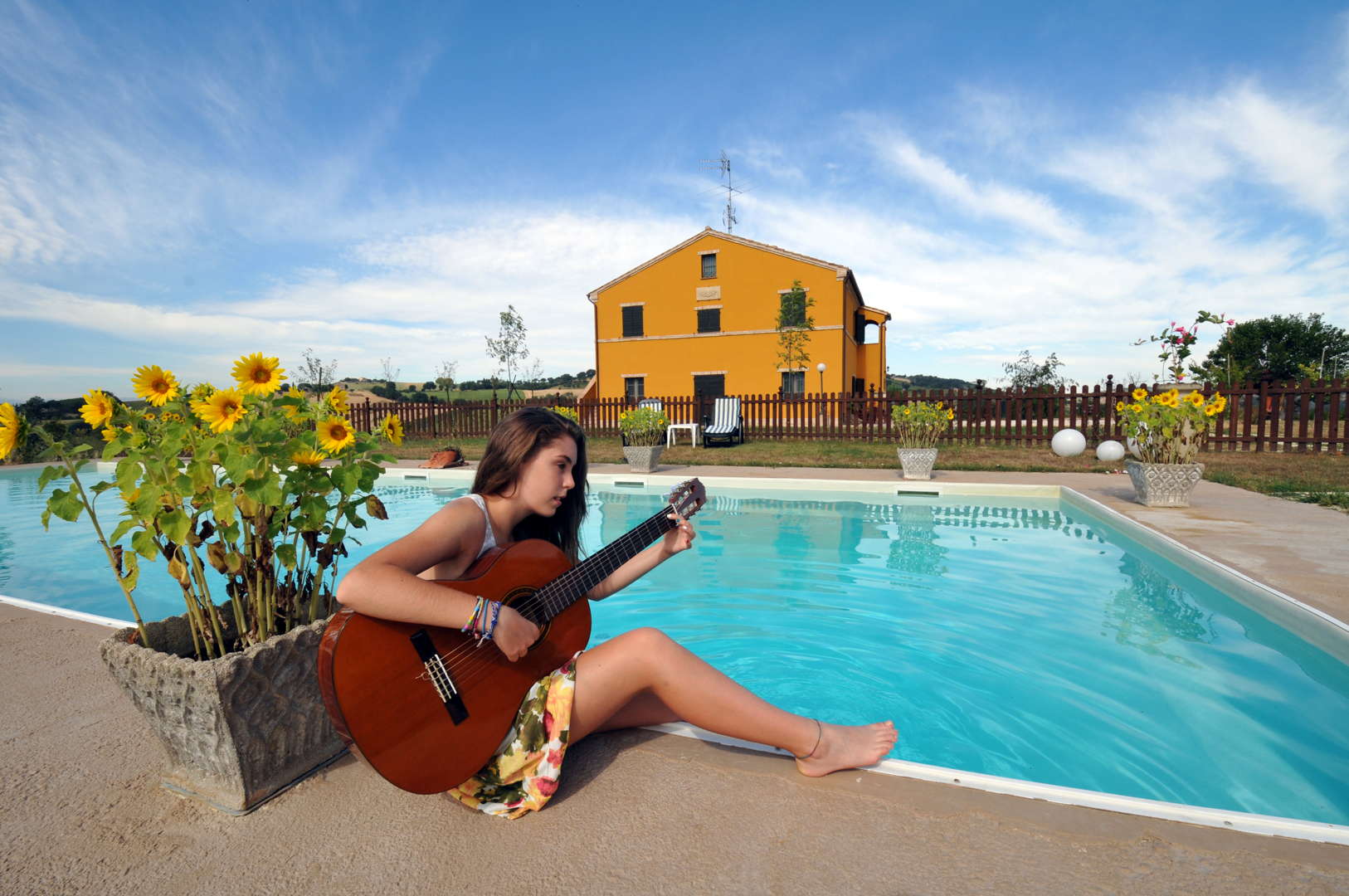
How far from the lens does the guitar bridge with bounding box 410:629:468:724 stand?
1.51 m

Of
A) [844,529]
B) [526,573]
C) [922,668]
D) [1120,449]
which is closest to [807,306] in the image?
[1120,449]

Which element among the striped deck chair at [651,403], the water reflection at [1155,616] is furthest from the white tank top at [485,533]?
the striped deck chair at [651,403]

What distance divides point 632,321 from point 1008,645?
2555 centimetres

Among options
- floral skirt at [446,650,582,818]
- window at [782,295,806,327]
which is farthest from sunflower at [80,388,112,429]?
window at [782,295,806,327]

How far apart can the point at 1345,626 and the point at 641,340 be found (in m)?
26.0

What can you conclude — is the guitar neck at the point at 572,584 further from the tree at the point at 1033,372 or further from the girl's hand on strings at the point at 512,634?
the tree at the point at 1033,372

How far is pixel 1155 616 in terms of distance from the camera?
175 inches

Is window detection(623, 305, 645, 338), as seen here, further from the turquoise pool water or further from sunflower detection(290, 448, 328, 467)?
sunflower detection(290, 448, 328, 467)

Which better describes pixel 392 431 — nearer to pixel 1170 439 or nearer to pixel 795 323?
pixel 1170 439

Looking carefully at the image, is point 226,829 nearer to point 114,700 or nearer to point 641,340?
point 114,700

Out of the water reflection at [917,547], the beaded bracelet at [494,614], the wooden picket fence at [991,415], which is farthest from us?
the wooden picket fence at [991,415]

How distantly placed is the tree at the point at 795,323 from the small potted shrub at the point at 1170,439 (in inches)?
652

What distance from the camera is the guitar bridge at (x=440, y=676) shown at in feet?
4.97

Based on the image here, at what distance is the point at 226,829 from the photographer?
5.25ft
